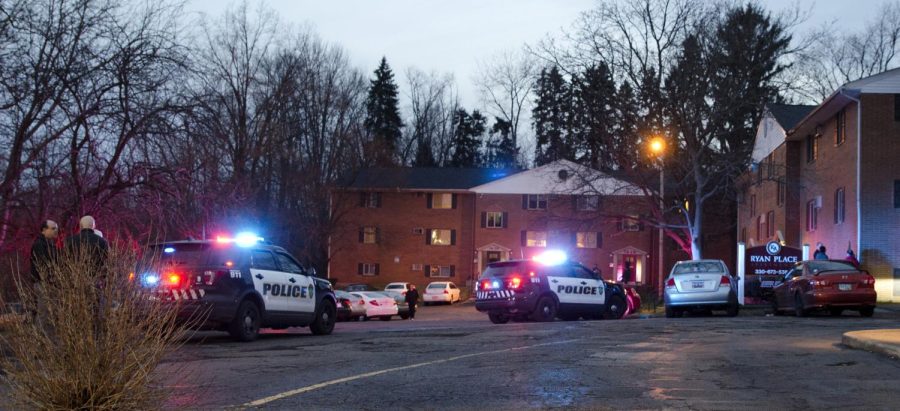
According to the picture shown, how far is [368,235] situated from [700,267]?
144 ft

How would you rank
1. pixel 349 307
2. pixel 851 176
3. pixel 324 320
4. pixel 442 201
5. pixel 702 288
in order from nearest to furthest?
pixel 324 320 → pixel 702 288 → pixel 851 176 → pixel 349 307 → pixel 442 201

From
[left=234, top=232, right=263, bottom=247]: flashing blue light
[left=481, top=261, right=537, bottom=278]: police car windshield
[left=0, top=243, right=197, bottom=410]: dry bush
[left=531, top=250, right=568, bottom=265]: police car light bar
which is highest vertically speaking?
[left=234, top=232, right=263, bottom=247]: flashing blue light

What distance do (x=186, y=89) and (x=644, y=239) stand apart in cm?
5163

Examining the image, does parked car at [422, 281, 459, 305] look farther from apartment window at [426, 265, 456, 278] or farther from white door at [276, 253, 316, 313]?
white door at [276, 253, 316, 313]

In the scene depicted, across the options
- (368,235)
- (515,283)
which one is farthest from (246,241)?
(368,235)

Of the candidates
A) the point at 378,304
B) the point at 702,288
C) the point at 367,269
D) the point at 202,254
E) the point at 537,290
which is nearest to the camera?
the point at 202,254

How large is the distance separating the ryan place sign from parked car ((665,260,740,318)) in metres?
4.48

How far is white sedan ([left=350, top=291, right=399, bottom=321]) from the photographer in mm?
38062

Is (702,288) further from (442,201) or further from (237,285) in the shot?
(442,201)

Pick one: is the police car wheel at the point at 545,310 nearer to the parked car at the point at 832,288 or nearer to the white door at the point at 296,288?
the parked car at the point at 832,288

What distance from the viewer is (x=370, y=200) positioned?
220ft

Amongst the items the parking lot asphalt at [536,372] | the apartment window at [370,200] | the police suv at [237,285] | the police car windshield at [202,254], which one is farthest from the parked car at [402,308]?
the police car windshield at [202,254]

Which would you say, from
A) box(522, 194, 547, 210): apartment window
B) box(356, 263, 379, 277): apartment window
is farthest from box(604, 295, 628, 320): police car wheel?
box(356, 263, 379, 277): apartment window

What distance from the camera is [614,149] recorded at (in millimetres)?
42406
